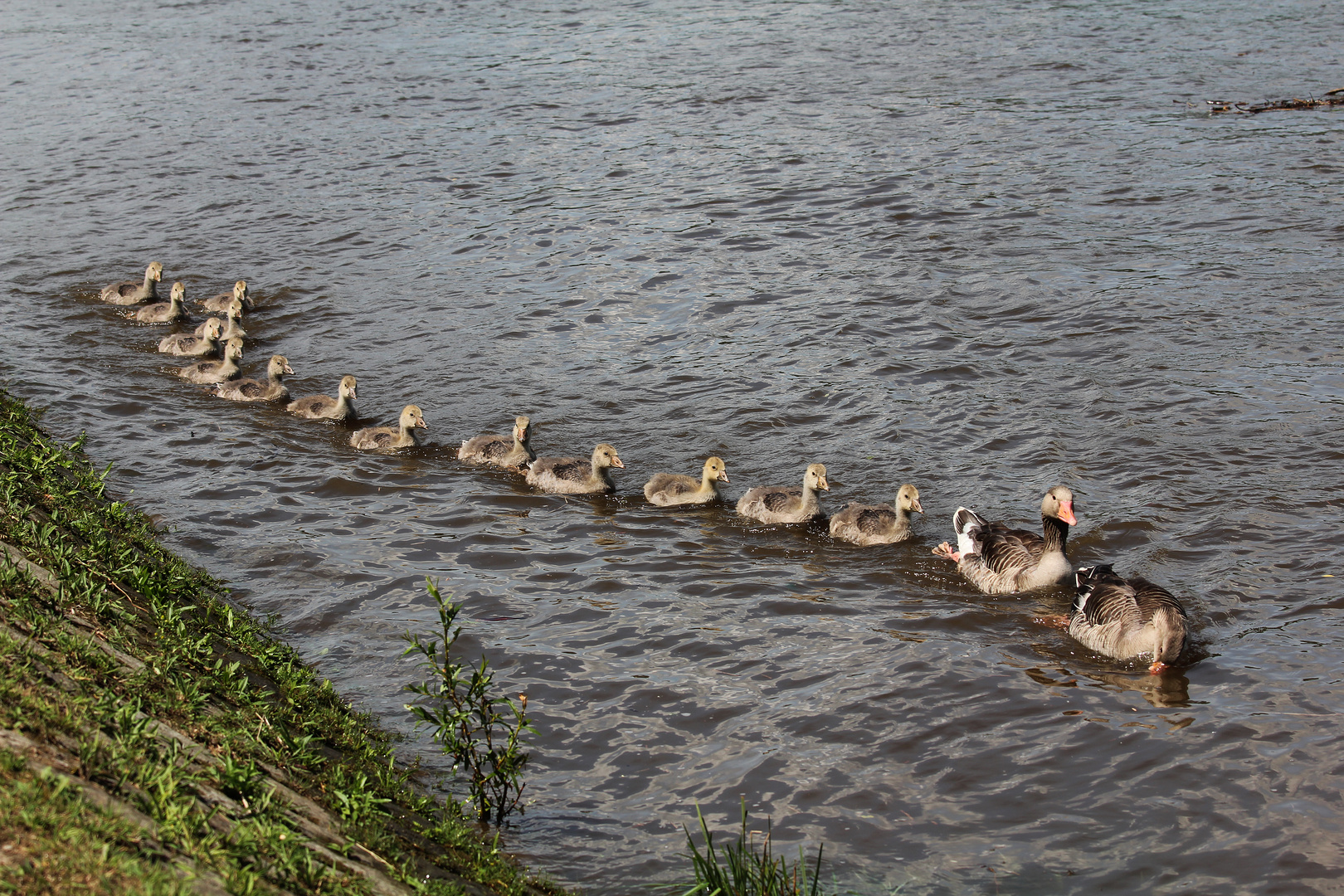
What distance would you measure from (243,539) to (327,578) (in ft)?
3.78

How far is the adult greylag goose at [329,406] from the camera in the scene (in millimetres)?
12578

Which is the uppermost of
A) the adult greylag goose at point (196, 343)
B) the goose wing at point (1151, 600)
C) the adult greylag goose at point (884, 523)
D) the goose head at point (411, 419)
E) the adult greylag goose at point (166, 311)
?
the adult greylag goose at point (166, 311)

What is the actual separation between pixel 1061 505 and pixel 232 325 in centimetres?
1115

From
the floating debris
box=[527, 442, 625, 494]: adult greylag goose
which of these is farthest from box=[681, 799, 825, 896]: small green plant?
the floating debris

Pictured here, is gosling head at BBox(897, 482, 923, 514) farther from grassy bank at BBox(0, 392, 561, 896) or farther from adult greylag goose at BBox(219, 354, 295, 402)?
adult greylag goose at BBox(219, 354, 295, 402)

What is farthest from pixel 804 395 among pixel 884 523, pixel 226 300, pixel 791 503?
pixel 226 300

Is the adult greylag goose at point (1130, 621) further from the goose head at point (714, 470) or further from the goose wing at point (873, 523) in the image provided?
the goose head at point (714, 470)

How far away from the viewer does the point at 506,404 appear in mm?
13070

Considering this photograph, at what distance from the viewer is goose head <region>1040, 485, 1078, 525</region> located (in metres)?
8.93

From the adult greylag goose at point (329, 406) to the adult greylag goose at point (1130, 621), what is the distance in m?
8.02

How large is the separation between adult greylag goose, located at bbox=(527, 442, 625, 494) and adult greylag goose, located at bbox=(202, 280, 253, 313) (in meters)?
7.04

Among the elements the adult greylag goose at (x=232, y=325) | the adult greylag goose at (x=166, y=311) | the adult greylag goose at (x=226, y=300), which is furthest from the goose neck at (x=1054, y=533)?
the adult greylag goose at (x=166, y=311)

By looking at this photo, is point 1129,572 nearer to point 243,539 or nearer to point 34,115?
point 243,539

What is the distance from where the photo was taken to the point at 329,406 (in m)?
12.8
